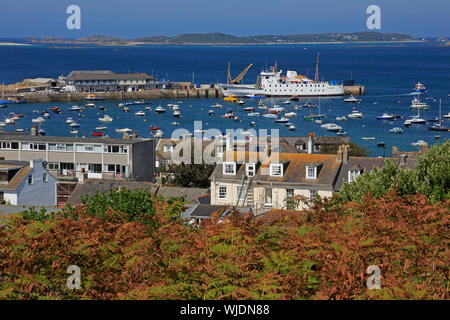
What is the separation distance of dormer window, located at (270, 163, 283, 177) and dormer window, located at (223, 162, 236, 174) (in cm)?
128

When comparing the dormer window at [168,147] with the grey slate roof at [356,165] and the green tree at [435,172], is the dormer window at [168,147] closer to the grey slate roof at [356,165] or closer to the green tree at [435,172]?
the grey slate roof at [356,165]

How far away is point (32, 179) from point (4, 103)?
2597 inches

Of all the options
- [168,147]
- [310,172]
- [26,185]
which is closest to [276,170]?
[310,172]

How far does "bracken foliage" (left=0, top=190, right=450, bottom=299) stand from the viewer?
7180 mm

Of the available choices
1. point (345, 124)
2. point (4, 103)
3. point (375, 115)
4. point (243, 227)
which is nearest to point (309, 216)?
point (243, 227)

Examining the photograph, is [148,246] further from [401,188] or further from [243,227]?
[401,188]

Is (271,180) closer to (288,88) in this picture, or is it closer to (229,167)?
(229,167)

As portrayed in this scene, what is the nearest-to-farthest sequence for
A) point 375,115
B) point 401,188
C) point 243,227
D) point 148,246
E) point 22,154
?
point 148,246
point 243,227
point 401,188
point 22,154
point 375,115

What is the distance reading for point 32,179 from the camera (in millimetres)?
24594

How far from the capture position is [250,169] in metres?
24.3

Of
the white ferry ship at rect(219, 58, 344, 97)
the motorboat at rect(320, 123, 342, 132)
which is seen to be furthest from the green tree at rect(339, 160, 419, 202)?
the white ferry ship at rect(219, 58, 344, 97)

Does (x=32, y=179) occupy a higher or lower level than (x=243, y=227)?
lower

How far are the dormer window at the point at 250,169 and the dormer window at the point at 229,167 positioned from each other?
438mm

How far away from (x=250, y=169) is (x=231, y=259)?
54.0ft
